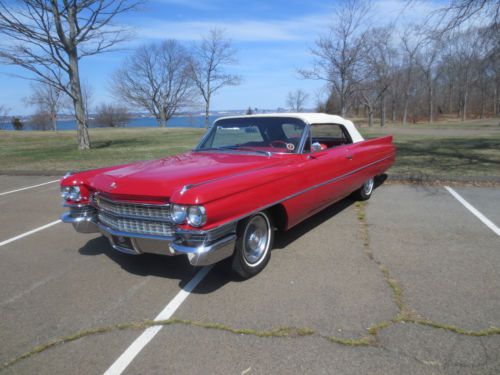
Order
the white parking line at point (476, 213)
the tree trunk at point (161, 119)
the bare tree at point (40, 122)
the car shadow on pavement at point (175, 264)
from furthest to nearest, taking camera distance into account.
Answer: the bare tree at point (40, 122)
the tree trunk at point (161, 119)
the white parking line at point (476, 213)
the car shadow on pavement at point (175, 264)

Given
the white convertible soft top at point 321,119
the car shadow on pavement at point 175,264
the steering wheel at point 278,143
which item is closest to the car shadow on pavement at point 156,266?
the car shadow on pavement at point 175,264

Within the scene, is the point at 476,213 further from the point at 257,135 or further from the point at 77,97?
the point at 77,97

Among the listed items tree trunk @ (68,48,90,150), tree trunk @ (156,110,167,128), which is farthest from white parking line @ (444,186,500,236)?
tree trunk @ (156,110,167,128)

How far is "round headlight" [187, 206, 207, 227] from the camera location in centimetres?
285

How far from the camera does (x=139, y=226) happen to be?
3.24 metres

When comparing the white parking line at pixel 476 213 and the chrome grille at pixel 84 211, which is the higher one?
the chrome grille at pixel 84 211

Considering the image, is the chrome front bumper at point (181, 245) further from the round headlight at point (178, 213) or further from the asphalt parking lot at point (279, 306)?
the asphalt parking lot at point (279, 306)

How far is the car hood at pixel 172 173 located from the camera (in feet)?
10.2

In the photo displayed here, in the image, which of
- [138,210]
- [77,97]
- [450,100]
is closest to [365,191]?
[138,210]

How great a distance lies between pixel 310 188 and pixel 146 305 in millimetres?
2191

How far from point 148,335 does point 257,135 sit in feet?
9.15

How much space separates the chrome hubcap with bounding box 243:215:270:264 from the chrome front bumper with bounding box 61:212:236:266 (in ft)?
1.52

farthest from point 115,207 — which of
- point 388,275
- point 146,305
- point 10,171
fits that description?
point 10,171

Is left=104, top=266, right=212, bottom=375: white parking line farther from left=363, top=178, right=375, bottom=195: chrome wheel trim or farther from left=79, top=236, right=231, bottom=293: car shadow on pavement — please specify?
left=363, top=178, right=375, bottom=195: chrome wheel trim
